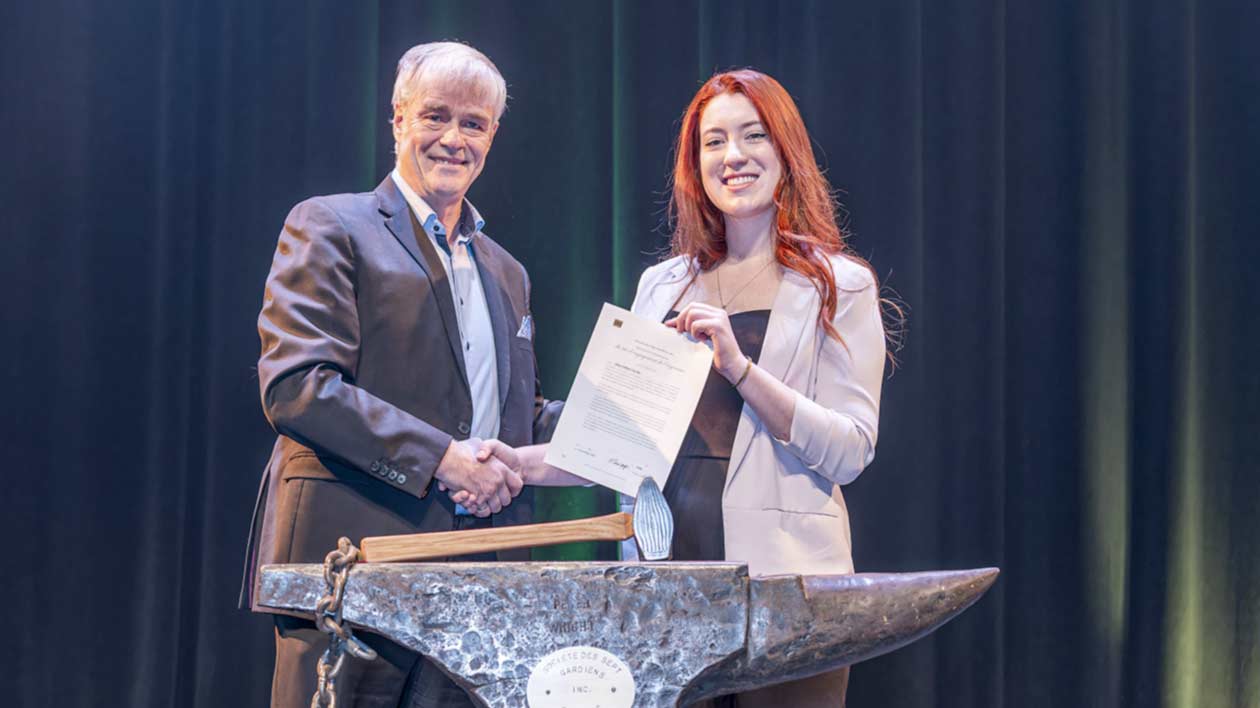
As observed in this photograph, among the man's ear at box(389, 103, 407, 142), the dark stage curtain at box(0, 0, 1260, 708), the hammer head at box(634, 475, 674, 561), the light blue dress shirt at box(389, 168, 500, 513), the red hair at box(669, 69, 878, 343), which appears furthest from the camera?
the dark stage curtain at box(0, 0, 1260, 708)

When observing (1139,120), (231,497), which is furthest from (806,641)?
(1139,120)

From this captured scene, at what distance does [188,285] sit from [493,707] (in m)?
1.98

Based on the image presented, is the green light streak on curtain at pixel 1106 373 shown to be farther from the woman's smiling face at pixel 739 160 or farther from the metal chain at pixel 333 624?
the metal chain at pixel 333 624

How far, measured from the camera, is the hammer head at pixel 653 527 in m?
1.40

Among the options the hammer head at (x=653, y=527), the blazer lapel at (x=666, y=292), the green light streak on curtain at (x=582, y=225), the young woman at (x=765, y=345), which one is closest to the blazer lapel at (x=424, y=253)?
the young woman at (x=765, y=345)

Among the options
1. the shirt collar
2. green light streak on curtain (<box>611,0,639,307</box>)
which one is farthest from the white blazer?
green light streak on curtain (<box>611,0,639,307</box>)

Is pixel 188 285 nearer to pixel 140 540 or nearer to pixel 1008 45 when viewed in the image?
pixel 140 540

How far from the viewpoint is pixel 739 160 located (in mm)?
1950

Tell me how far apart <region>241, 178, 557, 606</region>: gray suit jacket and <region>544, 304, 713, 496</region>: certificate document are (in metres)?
0.33

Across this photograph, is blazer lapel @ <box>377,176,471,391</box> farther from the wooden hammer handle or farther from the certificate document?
the wooden hammer handle

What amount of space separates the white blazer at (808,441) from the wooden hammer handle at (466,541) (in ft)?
1.65

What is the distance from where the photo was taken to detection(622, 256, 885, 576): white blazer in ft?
5.66

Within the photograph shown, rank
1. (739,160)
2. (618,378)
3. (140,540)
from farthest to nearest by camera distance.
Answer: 1. (140,540)
2. (739,160)
3. (618,378)

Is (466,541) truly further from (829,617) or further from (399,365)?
(399,365)
